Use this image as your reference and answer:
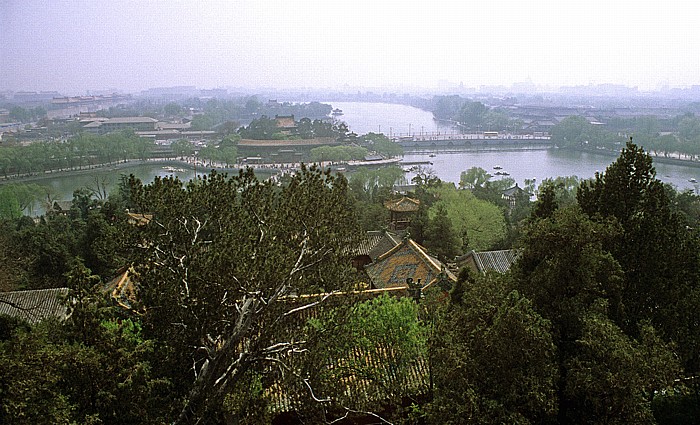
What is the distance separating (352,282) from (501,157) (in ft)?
114

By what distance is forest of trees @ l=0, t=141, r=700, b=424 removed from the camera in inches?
130

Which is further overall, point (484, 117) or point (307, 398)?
point (484, 117)

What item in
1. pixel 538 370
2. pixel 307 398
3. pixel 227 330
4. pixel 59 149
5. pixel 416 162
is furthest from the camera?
pixel 416 162

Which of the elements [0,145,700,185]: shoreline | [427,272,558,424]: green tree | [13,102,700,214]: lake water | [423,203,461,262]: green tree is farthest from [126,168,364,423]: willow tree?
[0,145,700,185]: shoreline

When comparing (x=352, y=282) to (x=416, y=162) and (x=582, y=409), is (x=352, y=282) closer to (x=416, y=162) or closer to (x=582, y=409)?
(x=582, y=409)

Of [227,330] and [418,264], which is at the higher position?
[227,330]

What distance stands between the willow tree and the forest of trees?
0.6 inches

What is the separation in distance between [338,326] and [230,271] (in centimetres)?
89

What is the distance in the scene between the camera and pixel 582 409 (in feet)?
11.6

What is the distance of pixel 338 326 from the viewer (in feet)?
13.8

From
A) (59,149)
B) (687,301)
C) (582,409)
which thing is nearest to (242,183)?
(582,409)

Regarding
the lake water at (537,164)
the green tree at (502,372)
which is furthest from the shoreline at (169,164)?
the green tree at (502,372)

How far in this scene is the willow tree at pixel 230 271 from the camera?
153 inches

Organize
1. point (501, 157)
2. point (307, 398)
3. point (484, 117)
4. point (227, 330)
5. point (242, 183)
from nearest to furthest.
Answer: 1. point (307, 398)
2. point (227, 330)
3. point (242, 183)
4. point (501, 157)
5. point (484, 117)
